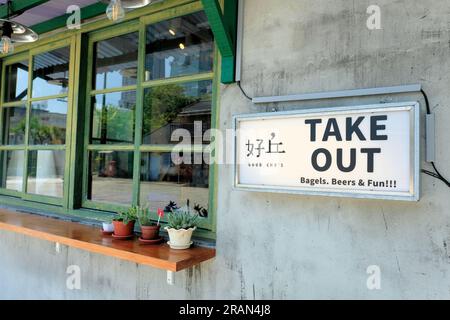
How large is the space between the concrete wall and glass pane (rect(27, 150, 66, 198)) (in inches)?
56.5

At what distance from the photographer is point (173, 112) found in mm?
2459

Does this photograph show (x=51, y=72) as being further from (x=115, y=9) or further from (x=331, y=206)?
(x=331, y=206)

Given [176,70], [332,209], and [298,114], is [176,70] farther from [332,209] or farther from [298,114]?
[332,209]

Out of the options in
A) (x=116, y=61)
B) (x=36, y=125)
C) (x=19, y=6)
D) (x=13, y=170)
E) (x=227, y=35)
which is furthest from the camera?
(x=13, y=170)

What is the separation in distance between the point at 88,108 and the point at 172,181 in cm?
102

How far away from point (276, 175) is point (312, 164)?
18cm

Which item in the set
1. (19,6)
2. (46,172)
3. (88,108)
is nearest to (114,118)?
(88,108)

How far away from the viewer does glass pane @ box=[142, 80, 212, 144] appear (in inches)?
88.6

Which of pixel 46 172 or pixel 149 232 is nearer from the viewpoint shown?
pixel 149 232

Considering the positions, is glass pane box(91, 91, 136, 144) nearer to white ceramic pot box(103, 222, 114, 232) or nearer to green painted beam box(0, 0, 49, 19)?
white ceramic pot box(103, 222, 114, 232)

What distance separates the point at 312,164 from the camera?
1.57 meters

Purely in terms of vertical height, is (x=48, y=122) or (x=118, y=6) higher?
(x=118, y=6)

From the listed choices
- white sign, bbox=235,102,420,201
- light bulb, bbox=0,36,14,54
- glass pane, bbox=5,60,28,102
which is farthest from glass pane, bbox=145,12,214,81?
glass pane, bbox=5,60,28,102
